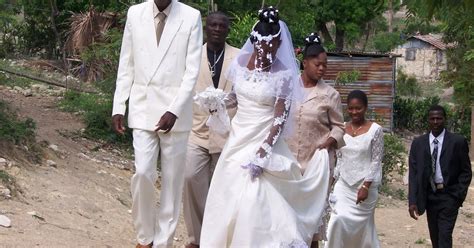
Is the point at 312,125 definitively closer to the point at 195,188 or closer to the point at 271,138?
the point at 271,138

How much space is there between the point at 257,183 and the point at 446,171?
2698 millimetres

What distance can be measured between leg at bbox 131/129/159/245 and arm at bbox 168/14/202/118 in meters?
0.29

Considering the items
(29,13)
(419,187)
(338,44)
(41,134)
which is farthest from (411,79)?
(419,187)

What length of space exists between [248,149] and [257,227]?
0.60m

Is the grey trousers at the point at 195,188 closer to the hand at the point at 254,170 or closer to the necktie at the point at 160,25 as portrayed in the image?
the hand at the point at 254,170

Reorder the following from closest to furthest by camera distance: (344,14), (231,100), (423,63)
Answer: (231,100)
(344,14)
(423,63)

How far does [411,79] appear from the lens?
4716 cm

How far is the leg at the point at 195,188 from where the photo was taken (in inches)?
279

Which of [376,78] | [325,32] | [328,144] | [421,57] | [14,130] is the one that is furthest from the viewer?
[421,57]

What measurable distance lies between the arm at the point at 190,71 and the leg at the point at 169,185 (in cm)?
24

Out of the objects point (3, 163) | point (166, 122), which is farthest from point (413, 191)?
point (3, 163)

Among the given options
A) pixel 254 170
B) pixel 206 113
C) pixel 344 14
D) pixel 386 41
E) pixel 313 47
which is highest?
pixel 313 47

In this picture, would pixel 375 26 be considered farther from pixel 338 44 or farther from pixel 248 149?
pixel 248 149

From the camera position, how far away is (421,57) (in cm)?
6019
